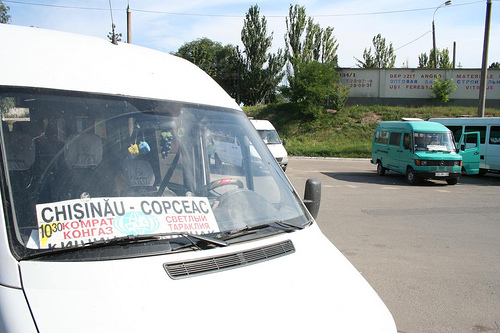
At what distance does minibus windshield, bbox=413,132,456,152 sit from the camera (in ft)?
50.3

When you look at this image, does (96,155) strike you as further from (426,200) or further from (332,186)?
(332,186)

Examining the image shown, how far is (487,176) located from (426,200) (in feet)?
28.0

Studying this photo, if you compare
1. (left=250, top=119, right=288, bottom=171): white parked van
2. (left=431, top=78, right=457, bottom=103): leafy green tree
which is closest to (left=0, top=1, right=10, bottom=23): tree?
(left=250, top=119, right=288, bottom=171): white parked van

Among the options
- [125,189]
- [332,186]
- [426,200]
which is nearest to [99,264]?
[125,189]

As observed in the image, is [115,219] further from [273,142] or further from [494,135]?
[494,135]

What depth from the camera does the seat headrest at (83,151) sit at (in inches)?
91.8

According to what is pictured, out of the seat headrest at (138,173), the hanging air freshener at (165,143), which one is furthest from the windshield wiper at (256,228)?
the hanging air freshener at (165,143)

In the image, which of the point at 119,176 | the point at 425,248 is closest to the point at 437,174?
the point at 425,248

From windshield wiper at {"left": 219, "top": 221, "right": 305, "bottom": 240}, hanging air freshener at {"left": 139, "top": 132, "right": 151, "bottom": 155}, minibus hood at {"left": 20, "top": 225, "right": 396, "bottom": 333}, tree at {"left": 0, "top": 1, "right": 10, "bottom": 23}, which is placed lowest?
minibus hood at {"left": 20, "top": 225, "right": 396, "bottom": 333}

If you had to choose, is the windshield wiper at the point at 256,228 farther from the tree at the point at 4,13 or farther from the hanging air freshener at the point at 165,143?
the tree at the point at 4,13

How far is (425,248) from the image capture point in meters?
6.74

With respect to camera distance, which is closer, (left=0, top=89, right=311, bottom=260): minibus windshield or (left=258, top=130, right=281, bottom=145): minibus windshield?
(left=0, top=89, right=311, bottom=260): minibus windshield

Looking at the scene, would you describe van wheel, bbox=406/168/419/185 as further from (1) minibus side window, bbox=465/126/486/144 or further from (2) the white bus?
(1) minibus side window, bbox=465/126/486/144

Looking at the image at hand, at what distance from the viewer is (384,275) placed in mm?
5414
